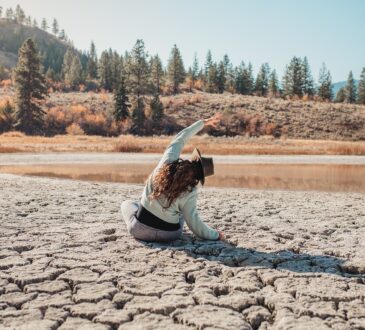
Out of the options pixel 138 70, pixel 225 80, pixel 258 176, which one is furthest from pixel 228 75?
pixel 258 176

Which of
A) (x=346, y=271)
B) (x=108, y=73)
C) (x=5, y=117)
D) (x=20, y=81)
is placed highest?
(x=108, y=73)

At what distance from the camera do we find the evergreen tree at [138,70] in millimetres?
71000

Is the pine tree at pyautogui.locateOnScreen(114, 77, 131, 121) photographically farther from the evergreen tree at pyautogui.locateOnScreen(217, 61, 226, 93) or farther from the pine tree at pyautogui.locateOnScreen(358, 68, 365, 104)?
the pine tree at pyautogui.locateOnScreen(358, 68, 365, 104)

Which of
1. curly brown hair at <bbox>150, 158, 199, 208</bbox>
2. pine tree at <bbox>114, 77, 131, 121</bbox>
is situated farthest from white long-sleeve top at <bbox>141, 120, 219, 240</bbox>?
pine tree at <bbox>114, 77, 131, 121</bbox>

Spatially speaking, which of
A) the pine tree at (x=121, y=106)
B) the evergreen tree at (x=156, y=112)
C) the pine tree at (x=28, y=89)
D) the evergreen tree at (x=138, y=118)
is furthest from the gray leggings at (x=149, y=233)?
the evergreen tree at (x=156, y=112)

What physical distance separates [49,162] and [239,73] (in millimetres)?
85537

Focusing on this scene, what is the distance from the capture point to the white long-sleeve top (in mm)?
6035

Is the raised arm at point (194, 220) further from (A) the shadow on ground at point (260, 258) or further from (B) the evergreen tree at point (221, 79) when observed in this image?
(B) the evergreen tree at point (221, 79)

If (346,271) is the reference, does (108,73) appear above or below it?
above

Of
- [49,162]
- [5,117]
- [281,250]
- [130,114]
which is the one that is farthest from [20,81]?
[281,250]

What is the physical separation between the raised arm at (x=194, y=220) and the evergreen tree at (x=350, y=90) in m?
109

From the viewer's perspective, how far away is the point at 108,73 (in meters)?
100

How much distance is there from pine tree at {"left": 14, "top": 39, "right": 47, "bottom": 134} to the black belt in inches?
2145

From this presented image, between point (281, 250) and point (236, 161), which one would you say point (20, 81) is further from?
point (281, 250)
